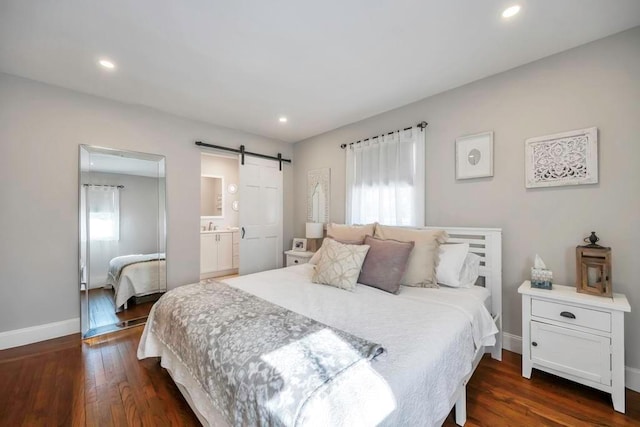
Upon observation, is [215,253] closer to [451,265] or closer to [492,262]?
[451,265]

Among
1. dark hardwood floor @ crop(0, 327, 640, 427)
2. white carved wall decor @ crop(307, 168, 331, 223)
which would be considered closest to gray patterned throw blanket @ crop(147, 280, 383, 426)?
dark hardwood floor @ crop(0, 327, 640, 427)

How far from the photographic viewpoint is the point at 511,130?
2348 mm

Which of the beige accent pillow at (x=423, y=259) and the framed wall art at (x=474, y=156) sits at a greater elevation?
the framed wall art at (x=474, y=156)

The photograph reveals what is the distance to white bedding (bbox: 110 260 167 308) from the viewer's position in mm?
2996

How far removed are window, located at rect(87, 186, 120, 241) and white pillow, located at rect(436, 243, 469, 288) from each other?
3.46m

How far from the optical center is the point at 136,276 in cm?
311

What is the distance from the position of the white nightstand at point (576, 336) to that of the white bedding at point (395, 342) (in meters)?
0.37

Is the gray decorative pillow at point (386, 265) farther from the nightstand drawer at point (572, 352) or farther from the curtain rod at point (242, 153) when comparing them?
the curtain rod at point (242, 153)

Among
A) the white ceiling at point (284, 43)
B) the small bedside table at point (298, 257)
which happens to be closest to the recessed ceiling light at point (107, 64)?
the white ceiling at point (284, 43)

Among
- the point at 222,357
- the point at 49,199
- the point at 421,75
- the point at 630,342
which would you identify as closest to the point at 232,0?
the point at 421,75

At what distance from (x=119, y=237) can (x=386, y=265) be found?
299cm

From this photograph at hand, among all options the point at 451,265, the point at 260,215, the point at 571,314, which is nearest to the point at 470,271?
the point at 451,265

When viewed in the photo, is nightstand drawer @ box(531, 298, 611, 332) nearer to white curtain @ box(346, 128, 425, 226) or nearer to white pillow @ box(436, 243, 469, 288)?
white pillow @ box(436, 243, 469, 288)

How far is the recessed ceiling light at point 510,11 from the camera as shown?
5.39ft
